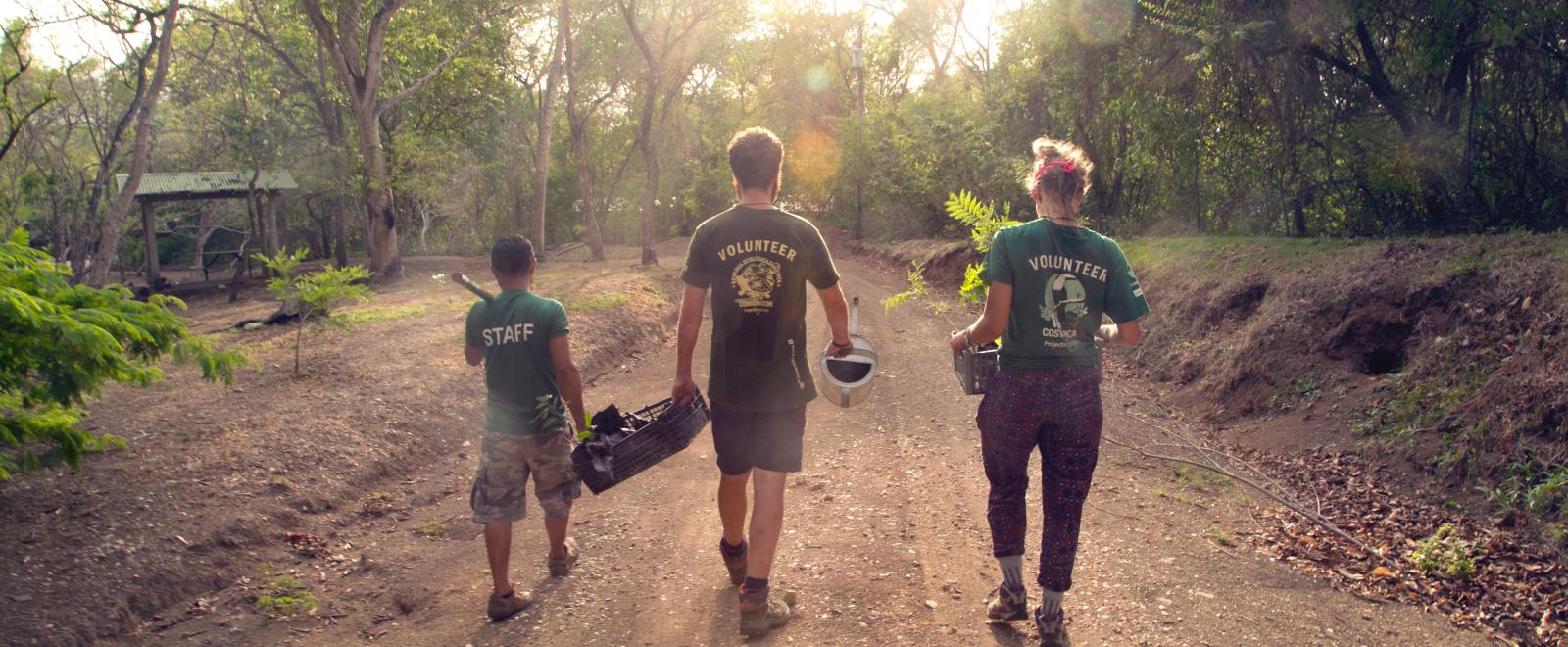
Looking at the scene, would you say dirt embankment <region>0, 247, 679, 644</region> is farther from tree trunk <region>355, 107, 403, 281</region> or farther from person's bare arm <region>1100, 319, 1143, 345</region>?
tree trunk <region>355, 107, 403, 281</region>

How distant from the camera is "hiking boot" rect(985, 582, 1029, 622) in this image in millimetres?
4148

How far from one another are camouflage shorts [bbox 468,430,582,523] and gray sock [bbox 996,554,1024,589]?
2074 millimetres

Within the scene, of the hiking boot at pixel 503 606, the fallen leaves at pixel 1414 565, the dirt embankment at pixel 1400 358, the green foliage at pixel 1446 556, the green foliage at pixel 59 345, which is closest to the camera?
the green foliage at pixel 59 345

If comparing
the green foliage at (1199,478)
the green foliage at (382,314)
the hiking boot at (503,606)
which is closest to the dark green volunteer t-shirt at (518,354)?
the hiking boot at (503,606)

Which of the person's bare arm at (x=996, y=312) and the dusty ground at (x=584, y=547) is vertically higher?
the person's bare arm at (x=996, y=312)

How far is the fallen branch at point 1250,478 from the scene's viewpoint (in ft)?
18.4

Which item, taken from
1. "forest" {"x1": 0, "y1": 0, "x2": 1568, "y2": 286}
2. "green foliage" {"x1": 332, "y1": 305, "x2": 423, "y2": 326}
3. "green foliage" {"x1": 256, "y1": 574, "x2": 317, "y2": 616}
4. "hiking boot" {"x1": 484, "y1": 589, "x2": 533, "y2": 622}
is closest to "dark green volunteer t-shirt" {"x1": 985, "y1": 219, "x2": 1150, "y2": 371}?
"hiking boot" {"x1": 484, "y1": 589, "x2": 533, "y2": 622}

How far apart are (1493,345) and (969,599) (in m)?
5.08

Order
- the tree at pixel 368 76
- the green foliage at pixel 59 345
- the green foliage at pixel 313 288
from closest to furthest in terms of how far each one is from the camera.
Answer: the green foliage at pixel 59 345
the green foliage at pixel 313 288
the tree at pixel 368 76

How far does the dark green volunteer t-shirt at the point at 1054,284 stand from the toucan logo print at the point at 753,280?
3.06 feet

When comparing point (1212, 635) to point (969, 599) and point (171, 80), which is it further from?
point (171, 80)

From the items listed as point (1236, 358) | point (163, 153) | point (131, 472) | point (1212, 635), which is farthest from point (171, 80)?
point (1212, 635)

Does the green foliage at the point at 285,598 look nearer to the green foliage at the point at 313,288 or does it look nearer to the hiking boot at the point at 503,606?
the hiking boot at the point at 503,606

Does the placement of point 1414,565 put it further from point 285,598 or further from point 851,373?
point 285,598
